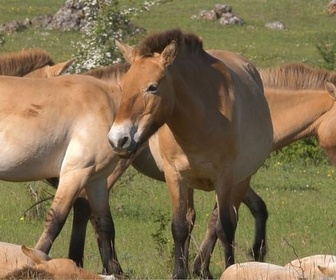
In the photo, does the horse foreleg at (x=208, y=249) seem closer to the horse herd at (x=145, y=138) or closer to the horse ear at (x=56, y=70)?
the horse herd at (x=145, y=138)

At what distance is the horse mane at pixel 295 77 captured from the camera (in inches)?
494

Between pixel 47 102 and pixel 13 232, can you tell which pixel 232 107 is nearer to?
pixel 47 102

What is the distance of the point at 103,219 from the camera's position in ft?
30.4

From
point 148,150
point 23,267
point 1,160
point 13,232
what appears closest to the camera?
point 23,267

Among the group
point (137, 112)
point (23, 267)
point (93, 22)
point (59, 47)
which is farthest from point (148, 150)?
point (59, 47)

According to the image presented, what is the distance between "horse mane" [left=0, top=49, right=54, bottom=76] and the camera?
10602 millimetres

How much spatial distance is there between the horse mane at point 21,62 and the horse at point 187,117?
6.92 feet

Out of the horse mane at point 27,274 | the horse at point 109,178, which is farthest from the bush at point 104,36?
the horse mane at point 27,274

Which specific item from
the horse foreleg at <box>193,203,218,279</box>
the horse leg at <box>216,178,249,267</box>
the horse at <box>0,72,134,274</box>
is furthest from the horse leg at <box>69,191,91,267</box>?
the horse leg at <box>216,178,249,267</box>

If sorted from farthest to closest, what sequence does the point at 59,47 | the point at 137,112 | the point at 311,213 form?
the point at 59,47, the point at 311,213, the point at 137,112

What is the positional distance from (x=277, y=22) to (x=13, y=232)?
28073 millimetres

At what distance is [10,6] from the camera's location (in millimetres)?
40531

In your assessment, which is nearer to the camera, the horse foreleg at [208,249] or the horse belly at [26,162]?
the horse belly at [26,162]

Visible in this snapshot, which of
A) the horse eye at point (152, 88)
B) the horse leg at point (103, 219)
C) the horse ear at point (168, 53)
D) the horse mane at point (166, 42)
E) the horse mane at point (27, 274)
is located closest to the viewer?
the horse mane at point (27, 274)
